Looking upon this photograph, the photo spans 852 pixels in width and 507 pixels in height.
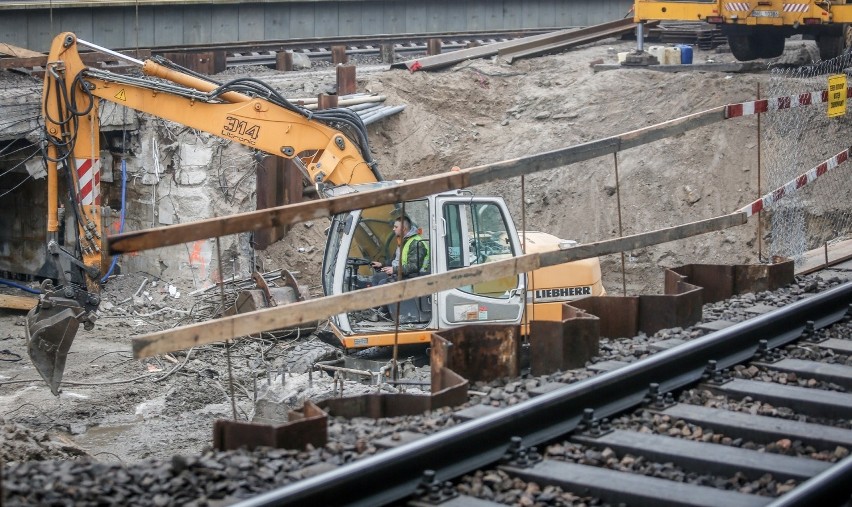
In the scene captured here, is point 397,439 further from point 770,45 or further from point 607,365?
point 770,45

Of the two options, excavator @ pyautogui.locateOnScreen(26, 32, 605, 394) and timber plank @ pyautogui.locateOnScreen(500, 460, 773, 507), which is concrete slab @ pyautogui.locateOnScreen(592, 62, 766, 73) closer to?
excavator @ pyautogui.locateOnScreen(26, 32, 605, 394)

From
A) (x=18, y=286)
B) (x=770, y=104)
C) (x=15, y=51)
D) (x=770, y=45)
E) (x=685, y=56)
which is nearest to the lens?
(x=770, y=104)

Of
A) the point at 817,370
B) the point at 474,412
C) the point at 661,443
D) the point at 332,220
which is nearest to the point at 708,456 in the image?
the point at 661,443

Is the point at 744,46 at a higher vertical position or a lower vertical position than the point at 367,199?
higher

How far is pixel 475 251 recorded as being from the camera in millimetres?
12523

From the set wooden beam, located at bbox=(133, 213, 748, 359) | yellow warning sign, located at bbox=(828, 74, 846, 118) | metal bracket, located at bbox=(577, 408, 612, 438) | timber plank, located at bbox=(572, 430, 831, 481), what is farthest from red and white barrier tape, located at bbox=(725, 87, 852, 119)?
timber plank, located at bbox=(572, 430, 831, 481)

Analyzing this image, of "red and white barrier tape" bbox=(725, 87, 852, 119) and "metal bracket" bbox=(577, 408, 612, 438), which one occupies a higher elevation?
"red and white barrier tape" bbox=(725, 87, 852, 119)

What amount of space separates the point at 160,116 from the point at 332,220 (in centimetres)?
308

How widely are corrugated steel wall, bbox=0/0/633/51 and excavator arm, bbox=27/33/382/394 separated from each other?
4765 mm

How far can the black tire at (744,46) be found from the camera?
74.1 ft

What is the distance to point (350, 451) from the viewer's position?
19.1ft

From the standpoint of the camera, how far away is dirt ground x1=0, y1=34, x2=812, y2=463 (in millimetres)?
13555

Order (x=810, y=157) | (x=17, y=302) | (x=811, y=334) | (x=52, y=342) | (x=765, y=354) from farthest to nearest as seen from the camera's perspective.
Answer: (x=17, y=302) → (x=810, y=157) → (x=52, y=342) → (x=811, y=334) → (x=765, y=354)

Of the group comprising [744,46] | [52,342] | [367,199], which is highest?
[744,46]
